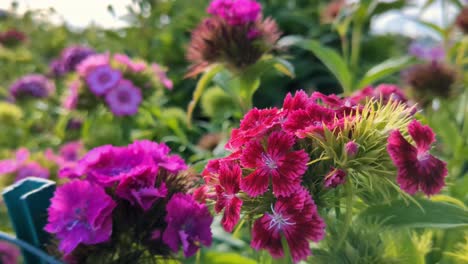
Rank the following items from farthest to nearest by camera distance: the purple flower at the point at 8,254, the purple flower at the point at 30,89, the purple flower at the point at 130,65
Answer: the purple flower at the point at 30,89
the purple flower at the point at 130,65
the purple flower at the point at 8,254

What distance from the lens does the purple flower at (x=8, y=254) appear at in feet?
5.05

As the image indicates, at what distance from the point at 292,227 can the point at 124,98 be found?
3.87 feet

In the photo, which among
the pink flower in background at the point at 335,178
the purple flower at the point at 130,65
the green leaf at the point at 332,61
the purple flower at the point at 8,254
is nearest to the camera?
the pink flower in background at the point at 335,178

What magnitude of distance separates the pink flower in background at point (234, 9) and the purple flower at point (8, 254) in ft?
3.11

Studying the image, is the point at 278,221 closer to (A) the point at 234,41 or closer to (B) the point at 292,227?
(B) the point at 292,227

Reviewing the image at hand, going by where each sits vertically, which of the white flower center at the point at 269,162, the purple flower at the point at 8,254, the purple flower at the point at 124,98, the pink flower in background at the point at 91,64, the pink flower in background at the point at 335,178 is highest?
the pink flower in background at the point at 91,64

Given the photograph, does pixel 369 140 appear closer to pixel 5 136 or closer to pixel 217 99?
pixel 217 99

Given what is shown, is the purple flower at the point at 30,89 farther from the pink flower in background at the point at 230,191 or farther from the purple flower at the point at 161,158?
the pink flower in background at the point at 230,191

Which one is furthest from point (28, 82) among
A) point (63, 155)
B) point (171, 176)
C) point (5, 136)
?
point (171, 176)

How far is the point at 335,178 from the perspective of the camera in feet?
2.11

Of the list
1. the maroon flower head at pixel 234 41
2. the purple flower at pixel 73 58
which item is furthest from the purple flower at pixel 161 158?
the purple flower at pixel 73 58

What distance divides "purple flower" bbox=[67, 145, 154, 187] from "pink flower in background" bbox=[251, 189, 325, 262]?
0.84 feet

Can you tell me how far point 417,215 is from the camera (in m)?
0.73

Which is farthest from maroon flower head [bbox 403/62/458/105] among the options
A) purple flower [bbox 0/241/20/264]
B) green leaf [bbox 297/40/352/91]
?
purple flower [bbox 0/241/20/264]
